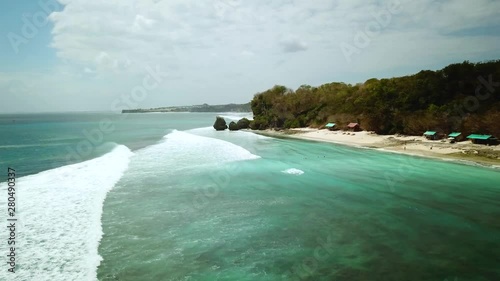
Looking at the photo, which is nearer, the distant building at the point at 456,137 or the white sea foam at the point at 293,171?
the white sea foam at the point at 293,171

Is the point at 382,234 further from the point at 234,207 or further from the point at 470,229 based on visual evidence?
the point at 234,207

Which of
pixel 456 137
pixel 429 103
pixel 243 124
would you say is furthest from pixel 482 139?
pixel 243 124

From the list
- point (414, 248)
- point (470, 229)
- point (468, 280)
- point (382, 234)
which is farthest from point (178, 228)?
point (470, 229)

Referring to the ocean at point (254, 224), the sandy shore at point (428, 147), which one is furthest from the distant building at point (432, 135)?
the ocean at point (254, 224)

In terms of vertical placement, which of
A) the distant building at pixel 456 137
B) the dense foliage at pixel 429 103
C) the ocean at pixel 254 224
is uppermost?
the dense foliage at pixel 429 103

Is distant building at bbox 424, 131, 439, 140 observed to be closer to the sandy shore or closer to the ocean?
the sandy shore

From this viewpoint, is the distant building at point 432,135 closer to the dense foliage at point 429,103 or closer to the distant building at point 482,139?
the dense foliage at point 429,103
